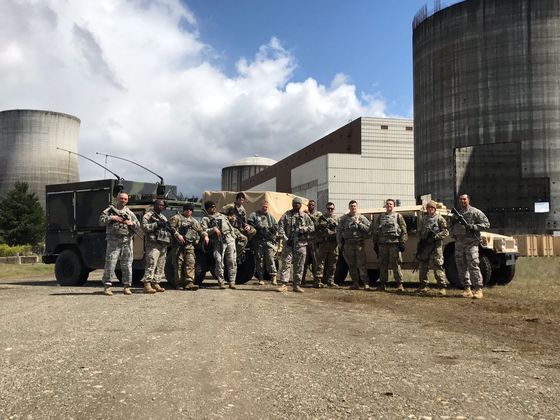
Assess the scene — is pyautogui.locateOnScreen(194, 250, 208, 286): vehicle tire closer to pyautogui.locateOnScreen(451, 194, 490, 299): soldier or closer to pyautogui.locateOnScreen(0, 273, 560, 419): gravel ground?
pyautogui.locateOnScreen(0, 273, 560, 419): gravel ground

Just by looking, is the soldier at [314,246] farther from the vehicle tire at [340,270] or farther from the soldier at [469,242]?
the soldier at [469,242]

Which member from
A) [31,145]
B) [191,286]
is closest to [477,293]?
[191,286]

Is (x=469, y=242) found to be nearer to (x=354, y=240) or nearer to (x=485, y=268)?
(x=485, y=268)

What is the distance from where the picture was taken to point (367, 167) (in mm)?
54344

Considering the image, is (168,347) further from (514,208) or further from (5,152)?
(5,152)

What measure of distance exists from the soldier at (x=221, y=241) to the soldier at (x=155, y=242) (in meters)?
0.90

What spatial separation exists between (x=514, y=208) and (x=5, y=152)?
50169mm

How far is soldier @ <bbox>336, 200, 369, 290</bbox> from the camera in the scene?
35.1ft

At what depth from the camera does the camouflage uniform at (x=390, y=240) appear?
33.7 feet

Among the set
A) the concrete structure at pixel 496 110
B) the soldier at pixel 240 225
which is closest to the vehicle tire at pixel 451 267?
the soldier at pixel 240 225

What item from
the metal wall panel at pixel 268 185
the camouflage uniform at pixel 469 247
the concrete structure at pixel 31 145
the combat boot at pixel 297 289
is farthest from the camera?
the metal wall panel at pixel 268 185

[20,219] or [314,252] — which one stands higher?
[20,219]

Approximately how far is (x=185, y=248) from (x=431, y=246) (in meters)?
4.89

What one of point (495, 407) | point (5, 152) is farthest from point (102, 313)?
point (5, 152)
